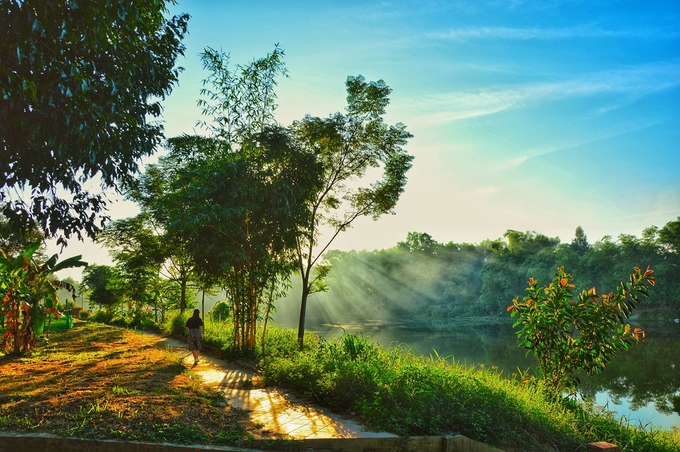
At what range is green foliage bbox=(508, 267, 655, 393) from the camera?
7678mm

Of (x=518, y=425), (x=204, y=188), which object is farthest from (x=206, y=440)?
(x=204, y=188)

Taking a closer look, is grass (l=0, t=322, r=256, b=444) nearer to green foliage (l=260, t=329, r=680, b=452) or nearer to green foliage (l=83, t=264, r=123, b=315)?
green foliage (l=260, t=329, r=680, b=452)

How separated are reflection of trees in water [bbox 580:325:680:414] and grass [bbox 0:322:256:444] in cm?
874

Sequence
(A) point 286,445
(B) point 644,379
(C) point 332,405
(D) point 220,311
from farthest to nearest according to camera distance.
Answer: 1. (D) point 220,311
2. (B) point 644,379
3. (C) point 332,405
4. (A) point 286,445

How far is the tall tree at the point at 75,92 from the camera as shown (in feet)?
17.1

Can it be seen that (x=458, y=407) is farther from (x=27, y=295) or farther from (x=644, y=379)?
(x=644, y=379)

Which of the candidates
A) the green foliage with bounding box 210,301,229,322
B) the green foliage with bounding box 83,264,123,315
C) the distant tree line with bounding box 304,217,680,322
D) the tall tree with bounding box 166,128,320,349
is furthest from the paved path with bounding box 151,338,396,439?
the distant tree line with bounding box 304,217,680,322

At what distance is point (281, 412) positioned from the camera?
5.93m

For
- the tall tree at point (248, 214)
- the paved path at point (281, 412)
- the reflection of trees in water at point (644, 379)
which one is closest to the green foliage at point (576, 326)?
the reflection of trees in water at point (644, 379)

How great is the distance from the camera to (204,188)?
9.55 metres

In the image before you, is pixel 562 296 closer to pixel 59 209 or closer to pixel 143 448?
pixel 143 448

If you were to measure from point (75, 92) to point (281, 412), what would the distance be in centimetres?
464

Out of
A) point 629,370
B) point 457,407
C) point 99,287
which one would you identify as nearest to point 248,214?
point 457,407

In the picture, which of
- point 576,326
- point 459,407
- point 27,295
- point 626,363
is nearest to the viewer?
point 459,407
